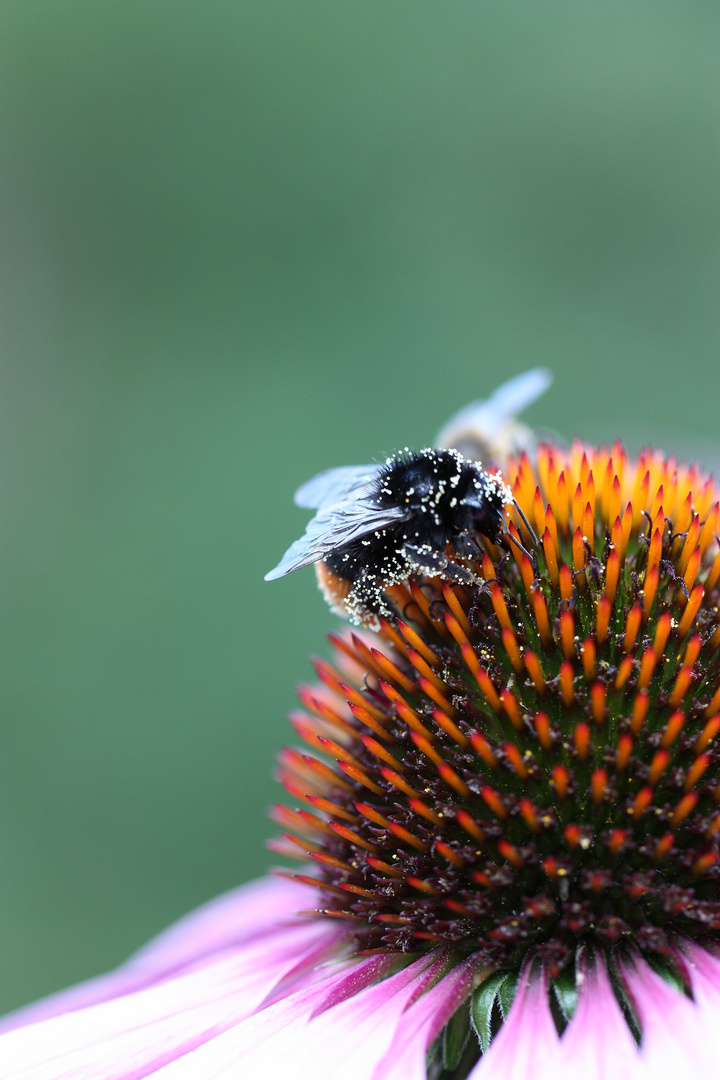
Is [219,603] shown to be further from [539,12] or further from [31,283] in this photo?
[539,12]

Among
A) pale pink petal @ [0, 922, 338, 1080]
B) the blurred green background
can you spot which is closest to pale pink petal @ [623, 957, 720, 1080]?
pale pink petal @ [0, 922, 338, 1080]

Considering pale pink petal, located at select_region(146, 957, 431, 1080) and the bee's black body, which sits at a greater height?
the bee's black body

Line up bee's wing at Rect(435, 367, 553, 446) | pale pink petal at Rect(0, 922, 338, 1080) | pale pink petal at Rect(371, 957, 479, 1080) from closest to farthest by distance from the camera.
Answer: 1. pale pink petal at Rect(371, 957, 479, 1080)
2. pale pink petal at Rect(0, 922, 338, 1080)
3. bee's wing at Rect(435, 367, 553, 446)

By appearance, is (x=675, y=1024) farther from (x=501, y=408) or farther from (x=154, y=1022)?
(x=501, y=408)

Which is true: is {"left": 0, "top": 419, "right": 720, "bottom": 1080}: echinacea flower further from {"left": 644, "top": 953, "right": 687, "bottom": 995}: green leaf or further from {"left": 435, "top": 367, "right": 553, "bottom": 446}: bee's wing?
{"left": 435, "top": 367, "right": 553, "bottom": 446}: bee's wing

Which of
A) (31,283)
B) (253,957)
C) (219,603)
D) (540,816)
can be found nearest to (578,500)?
(540,816)

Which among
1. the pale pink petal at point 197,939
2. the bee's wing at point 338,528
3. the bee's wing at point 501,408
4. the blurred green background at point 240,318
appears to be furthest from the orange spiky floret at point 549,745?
the blurred green background at point 240,318

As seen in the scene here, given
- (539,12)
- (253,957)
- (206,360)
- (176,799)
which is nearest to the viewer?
(253,957)

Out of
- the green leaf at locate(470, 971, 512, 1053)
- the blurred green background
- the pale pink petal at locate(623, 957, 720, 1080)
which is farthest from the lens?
the blurred green background
